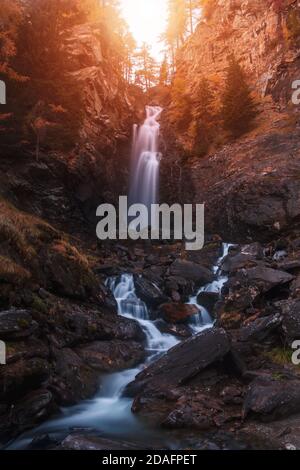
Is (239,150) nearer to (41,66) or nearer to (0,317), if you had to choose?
(41,66)

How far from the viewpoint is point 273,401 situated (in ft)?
25.7

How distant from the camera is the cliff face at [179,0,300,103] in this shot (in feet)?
97.4

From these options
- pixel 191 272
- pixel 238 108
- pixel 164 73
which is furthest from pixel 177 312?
pixel 164 73

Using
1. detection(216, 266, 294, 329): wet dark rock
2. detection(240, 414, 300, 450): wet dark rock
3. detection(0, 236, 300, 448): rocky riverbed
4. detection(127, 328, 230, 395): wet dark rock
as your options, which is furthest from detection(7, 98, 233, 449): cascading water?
detection(240, 414, 300, 450): wet dark rock

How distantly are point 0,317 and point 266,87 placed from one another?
28.5 m

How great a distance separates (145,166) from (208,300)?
16.1 m

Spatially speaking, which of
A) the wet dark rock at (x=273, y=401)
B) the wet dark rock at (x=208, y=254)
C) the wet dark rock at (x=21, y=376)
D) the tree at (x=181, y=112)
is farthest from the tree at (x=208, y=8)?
the wet dark rock at (x=21, y=376)

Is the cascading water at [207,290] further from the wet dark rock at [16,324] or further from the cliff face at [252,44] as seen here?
the cliff face at [252,44]

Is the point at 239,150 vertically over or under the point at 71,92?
under

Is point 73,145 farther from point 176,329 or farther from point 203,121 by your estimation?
point 176,329
